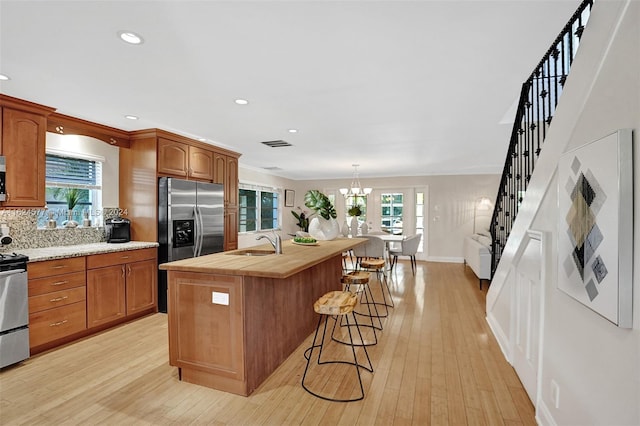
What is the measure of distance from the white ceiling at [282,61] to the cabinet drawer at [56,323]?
2000 millimetres

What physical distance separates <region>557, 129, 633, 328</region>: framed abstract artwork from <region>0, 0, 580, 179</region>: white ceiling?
3.13 feet

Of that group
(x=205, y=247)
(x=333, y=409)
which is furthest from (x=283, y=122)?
(x=333, y=409)

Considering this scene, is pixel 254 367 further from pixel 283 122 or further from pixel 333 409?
pixel 283 122

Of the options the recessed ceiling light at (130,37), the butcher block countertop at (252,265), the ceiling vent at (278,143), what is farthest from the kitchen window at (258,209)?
the recessed ceiling light at (130,37)


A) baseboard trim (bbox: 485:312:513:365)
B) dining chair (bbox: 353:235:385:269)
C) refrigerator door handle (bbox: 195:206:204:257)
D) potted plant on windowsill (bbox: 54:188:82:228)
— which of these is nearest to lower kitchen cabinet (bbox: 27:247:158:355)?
refrigerator door handle (bbox: 195:206:204:257)

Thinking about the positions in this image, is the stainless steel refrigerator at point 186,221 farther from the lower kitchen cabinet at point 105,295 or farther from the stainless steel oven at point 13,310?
the stainless steel oven at point 13,310

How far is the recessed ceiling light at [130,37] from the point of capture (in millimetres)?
1981

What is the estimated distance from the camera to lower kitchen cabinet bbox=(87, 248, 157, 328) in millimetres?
3436

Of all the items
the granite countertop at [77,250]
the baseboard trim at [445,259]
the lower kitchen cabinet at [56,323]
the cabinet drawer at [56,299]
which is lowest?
the baseboard trim at [445,259]

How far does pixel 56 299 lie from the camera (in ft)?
10.2

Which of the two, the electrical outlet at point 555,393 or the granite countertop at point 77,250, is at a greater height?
the granite countertop at point 77,250

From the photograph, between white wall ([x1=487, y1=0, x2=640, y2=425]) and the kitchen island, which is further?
the kitchen island

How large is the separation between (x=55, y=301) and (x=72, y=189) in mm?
1425

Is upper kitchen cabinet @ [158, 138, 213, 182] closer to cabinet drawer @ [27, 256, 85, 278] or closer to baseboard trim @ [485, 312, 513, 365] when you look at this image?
cabinet drawer @ [27, 256, 85, 278]
